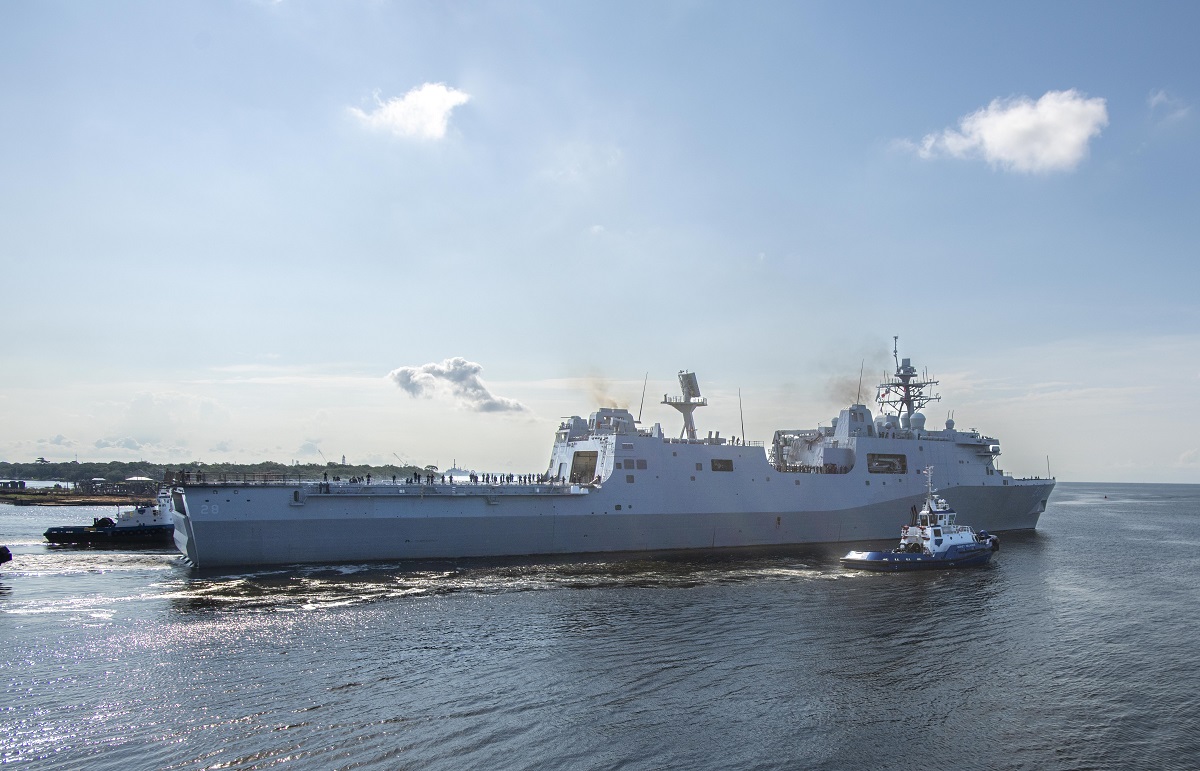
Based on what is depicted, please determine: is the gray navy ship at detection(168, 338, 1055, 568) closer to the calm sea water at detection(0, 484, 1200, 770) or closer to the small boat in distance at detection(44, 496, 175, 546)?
the calm sea water at detection(0, 484, 1200, 770)

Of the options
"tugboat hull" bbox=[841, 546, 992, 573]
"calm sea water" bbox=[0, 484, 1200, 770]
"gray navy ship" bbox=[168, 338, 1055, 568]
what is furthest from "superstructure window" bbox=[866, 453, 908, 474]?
"calm sea water" bbox=[0, 484, 1200, 770]

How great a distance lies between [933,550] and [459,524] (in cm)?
1960

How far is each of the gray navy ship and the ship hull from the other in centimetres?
5

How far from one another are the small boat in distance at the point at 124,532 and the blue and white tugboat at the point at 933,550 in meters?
36.3

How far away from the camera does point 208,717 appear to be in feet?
40.6

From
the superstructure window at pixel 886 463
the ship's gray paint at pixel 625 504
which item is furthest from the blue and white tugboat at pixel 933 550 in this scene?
the superstructure window at pixel 886 463

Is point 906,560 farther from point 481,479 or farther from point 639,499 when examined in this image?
point 481,479

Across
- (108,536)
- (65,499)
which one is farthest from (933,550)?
(65,499)

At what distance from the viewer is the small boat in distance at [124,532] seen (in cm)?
3819

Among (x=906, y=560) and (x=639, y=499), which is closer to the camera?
(x=906, y=560)

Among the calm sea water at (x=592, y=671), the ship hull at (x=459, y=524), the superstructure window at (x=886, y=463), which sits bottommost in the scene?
the calm sea water at (x=592, y=671)

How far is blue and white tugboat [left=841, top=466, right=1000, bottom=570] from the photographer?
28.4 metres

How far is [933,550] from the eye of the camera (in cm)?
2917

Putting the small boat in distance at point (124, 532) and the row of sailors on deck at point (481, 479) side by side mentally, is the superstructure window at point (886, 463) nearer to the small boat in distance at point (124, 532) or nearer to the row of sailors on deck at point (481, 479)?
the row of sailors on deck at point (481, 479)
